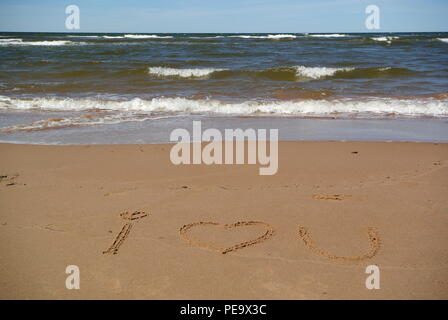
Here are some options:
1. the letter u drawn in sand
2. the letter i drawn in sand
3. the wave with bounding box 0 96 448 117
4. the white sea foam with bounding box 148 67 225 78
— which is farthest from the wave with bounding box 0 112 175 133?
the white sea foam with bounding box 148 67 225 78

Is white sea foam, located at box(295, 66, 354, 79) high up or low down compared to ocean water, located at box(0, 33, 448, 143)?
up

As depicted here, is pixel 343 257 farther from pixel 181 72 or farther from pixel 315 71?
pixel 181 72

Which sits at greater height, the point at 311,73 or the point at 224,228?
the point at 311,73

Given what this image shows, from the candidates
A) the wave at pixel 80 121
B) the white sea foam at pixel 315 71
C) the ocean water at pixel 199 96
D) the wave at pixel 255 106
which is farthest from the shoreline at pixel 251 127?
the white sea foam at pixel 315 71

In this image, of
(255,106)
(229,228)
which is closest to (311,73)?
(255,106)

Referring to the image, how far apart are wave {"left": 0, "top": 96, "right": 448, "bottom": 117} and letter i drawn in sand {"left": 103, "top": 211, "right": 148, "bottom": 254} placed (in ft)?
17.8

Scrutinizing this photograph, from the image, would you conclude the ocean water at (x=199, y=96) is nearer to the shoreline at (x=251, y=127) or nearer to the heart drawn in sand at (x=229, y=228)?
the shoreline at (x=251, y=127)

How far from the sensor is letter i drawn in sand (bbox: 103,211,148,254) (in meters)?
2.79

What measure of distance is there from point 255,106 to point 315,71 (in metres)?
6.99

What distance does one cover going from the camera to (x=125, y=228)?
3.07 meters

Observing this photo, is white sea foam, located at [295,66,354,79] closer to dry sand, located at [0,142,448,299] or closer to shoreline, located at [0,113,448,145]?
shoreline, located at [0,113,448,145]

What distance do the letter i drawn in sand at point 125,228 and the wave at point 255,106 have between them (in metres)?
5.43

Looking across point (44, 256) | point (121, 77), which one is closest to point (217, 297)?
point (44, 256)

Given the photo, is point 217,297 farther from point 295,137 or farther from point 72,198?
point 295,137
